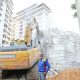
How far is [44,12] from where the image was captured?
64.6m

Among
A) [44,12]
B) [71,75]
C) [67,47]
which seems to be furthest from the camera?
[44,12]

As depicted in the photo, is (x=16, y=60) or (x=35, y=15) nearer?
(x=16, y=60)

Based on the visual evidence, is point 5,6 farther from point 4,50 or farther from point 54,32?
point 4,50

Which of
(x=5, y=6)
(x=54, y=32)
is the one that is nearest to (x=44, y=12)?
(x=5, y=6)

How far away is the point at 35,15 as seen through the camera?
62.6 m

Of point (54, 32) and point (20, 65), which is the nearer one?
point (20, 65)

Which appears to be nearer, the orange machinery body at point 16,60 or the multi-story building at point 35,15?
the orange machinery body at point 16,60

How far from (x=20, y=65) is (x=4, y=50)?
125 centimetres

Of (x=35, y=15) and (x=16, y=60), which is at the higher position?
(x=35, y=15)

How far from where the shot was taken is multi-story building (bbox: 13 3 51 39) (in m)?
58.5

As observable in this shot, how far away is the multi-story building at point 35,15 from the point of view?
192ft

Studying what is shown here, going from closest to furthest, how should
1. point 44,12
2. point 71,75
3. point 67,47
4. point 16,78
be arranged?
point 71,75, point 16,78, point 67,47, point 44,12

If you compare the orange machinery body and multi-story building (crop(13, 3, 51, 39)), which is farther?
multi-story building (crop(13, 3, 51, 39))

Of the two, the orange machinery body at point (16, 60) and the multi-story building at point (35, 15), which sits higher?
the multi-story building at point (35, 15)
